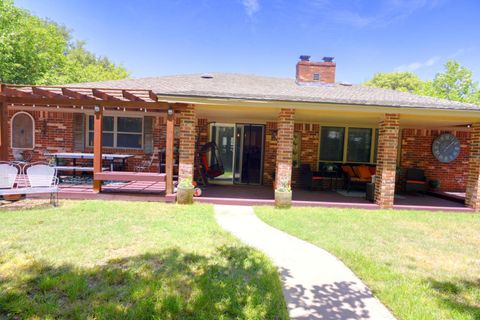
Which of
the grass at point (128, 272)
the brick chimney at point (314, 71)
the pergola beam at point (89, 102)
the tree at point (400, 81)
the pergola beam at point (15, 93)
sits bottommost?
the grass at point (128, 272)

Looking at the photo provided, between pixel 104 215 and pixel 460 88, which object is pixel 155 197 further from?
pixel 460 88

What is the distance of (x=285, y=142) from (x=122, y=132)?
20.0ft

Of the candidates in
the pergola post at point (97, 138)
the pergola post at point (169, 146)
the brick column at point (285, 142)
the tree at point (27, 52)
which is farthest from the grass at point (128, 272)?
the tree at point (27, 52)

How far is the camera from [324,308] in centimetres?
261

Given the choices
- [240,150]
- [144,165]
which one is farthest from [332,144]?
[144,165]

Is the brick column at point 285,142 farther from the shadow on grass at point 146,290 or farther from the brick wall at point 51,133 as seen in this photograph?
the brick wall at point 51,133

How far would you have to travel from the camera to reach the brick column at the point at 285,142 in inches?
267

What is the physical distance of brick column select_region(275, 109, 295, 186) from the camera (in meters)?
6.79

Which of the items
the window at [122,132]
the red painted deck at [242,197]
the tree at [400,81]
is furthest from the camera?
the tree at [400,81]

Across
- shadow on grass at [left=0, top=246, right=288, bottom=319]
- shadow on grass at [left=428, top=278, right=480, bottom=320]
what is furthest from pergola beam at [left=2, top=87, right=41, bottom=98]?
shadow on grass at [left=428, top=278, right=480, bottom=320]

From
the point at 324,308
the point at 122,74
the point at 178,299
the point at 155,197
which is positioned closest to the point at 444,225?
the point at 324,308

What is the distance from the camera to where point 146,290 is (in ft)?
8.96

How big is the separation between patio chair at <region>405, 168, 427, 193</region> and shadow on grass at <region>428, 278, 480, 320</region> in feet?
22.4

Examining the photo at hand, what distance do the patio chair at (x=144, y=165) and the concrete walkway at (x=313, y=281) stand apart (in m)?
5.44
